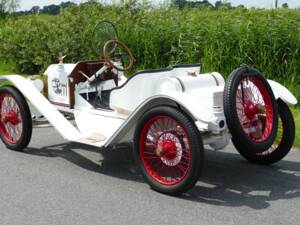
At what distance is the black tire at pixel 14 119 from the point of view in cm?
632

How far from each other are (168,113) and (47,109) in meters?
2.01

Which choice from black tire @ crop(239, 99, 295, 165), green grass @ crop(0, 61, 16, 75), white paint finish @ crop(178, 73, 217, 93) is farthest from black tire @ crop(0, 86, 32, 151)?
green grass @ crop(0, 61, 16, 75)

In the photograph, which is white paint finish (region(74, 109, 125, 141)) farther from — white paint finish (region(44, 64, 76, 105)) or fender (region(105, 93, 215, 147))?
white paint finish (region(44, 64, 76, 105))

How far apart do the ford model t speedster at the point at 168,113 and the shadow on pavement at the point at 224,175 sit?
0.21 metres

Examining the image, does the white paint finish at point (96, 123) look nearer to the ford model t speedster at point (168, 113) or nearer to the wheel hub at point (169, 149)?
the ford model t speedster at point (168, 113)

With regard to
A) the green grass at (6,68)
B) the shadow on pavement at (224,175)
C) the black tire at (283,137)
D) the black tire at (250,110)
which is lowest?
the shadow on pavement at (224,175)

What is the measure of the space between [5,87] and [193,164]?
3060 millimetres

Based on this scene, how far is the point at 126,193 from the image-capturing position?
16.3 feet

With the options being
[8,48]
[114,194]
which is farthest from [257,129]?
[8,48]

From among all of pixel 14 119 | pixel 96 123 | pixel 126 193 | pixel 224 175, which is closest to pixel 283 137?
pixel 224 175

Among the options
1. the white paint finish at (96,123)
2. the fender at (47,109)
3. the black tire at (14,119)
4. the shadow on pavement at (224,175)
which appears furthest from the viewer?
the black tire at (14,119)

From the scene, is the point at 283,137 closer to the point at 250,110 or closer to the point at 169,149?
the point at 250,110

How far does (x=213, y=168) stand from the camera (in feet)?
18.8

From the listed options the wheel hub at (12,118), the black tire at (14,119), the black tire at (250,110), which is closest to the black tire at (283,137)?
the black tire at (250,110)
